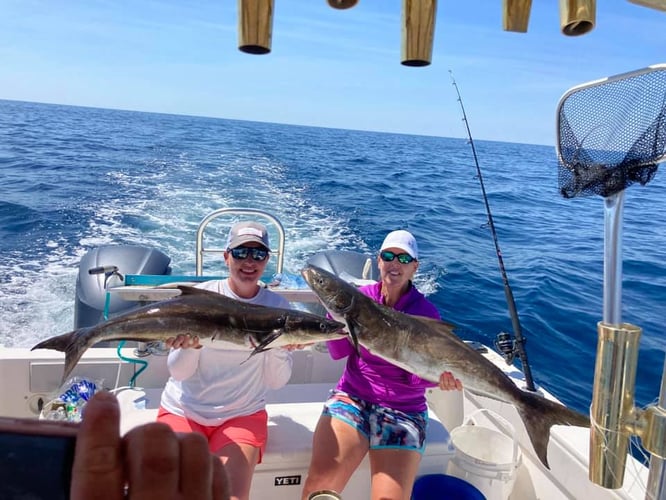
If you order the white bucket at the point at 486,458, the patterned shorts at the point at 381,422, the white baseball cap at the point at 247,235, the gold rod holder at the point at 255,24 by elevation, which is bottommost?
the white bucket at the point at 486,458

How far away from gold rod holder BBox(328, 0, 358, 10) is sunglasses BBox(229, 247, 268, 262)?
1.97 metres

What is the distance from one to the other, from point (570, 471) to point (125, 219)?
9769 mm

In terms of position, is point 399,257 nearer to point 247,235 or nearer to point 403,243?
point 403,243

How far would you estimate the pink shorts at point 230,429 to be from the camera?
272 centimetres

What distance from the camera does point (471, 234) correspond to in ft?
41.4

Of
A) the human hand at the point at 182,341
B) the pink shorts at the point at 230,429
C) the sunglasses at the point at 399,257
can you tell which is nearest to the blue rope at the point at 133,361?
the pink shorts at the point at 230,429

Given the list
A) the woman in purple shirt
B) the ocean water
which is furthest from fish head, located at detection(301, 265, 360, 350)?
the ocean water

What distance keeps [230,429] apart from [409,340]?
1.12 metres

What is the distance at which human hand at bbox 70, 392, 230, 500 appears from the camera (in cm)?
70

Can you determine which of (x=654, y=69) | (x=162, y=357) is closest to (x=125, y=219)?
(x=162, y=357)

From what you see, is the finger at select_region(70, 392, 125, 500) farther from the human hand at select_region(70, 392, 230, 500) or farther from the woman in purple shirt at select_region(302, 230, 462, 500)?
the woman in purple shirt at select_region(302, 230, 462, 500)

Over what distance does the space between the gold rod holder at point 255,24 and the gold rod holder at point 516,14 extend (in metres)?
0.53

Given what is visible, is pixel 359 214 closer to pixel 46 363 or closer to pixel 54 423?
pixel 46 363

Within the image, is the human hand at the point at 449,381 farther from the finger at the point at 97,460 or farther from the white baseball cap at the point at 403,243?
the finger at the point at 97,460
